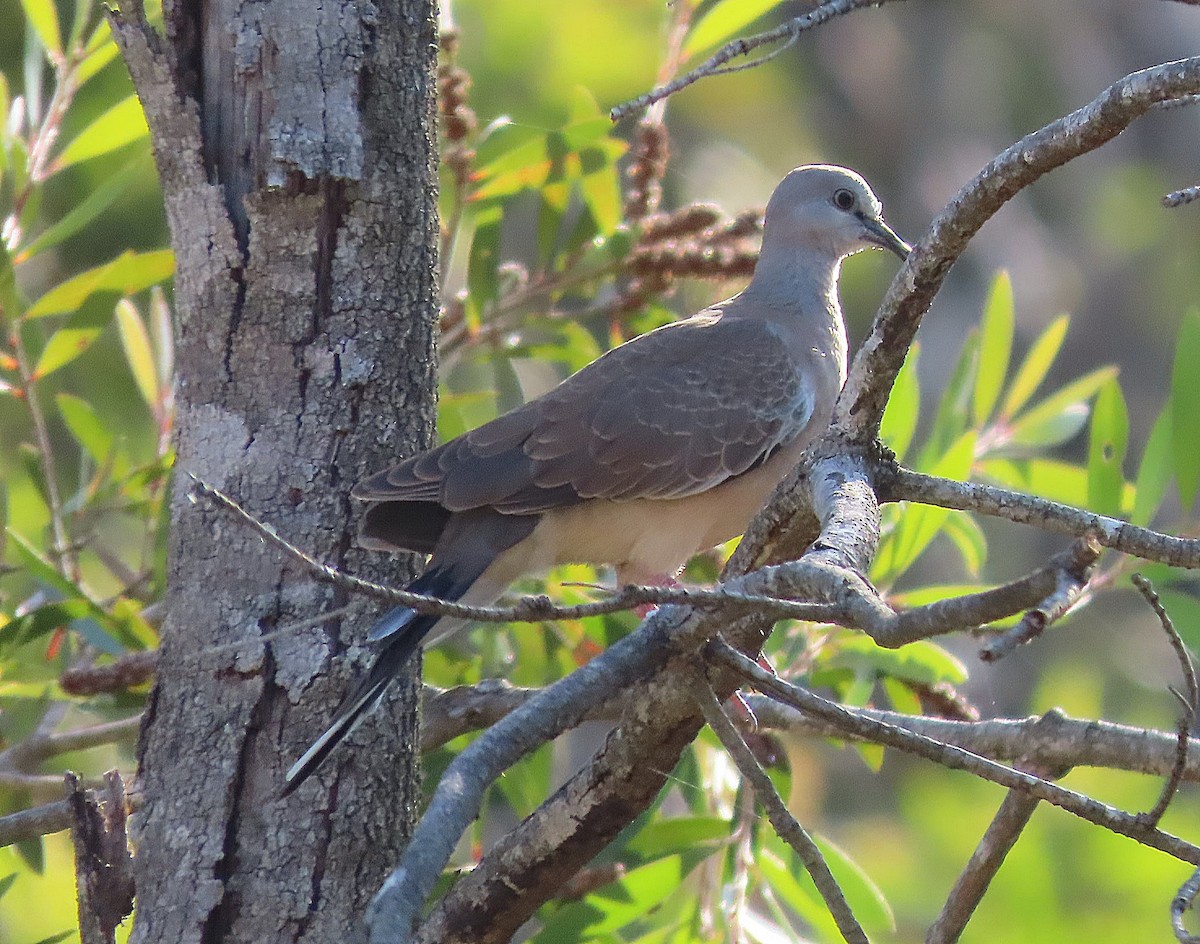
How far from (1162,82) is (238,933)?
5.26 feet

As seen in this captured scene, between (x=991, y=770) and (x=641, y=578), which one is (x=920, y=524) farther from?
(x=991, y=770)

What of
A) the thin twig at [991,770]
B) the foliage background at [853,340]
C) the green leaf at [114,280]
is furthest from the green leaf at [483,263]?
the thin twig at [991,770]

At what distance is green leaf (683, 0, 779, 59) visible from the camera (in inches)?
136

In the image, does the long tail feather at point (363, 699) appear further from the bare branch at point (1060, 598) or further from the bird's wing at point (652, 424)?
the bare branch at point (1060, 598)

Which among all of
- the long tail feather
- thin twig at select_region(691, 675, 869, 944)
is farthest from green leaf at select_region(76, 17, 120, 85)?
thin twig at select_region(691, 675, 869, 944)

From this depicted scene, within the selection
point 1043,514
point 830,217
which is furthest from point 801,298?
point 1043,514

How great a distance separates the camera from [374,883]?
6.98 ft

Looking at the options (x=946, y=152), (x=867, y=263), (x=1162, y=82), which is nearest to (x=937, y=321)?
(x=867, y=263)

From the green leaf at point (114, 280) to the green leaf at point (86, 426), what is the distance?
208mm

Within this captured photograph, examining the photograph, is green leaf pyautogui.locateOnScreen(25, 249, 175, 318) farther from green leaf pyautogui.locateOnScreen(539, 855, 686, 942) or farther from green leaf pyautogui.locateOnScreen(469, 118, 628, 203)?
green leaf pyautogui.locateOnScreen(539, 855, 686, 942)

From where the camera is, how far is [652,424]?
10.4 ft

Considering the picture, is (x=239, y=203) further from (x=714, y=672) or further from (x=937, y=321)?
(x=937, y=321)

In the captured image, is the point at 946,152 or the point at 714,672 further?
the point at 946,152

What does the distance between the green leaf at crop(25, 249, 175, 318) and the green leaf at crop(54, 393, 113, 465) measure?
21 centimetres
